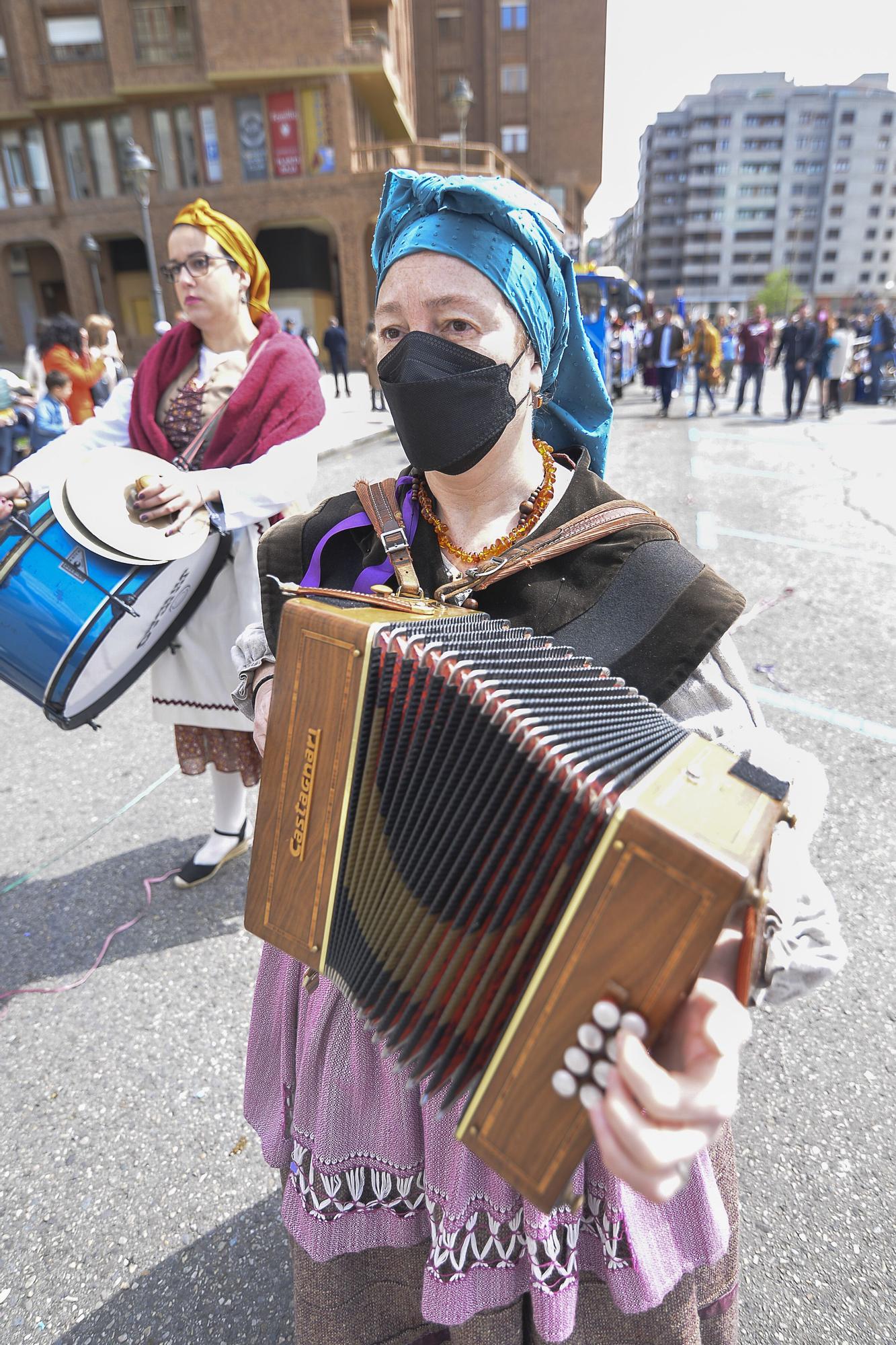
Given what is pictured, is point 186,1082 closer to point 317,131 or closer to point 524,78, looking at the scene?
point 317,131

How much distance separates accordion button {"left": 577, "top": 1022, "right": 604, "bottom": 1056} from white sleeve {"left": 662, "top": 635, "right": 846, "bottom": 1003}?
31 cm

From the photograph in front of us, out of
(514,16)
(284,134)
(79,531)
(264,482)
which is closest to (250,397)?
(264,482)

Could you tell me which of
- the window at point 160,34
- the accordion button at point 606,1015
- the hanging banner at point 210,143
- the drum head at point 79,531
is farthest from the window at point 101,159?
the accordion button at point 606,1015

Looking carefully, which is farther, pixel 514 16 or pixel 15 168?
pixel 514 16

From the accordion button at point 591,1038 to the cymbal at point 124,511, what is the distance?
68.9 inches

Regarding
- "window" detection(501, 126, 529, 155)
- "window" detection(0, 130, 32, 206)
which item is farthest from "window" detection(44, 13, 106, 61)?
"window" detection(501, 126, 529, 155)

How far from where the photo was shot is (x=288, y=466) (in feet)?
7.96

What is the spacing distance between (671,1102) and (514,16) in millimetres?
45542

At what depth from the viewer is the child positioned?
7242 millimetres

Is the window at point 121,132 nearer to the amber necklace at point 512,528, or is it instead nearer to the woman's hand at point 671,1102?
the amber necklace at point 512,528

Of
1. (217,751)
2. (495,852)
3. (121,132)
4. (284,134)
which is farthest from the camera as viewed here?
(121,132)

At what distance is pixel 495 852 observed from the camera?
98cm

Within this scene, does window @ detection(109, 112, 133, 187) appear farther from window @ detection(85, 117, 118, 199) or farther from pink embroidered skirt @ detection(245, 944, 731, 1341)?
pink embroidered skirt @ detection(245, 944, 731, 1341)

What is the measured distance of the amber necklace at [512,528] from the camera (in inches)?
53.9
